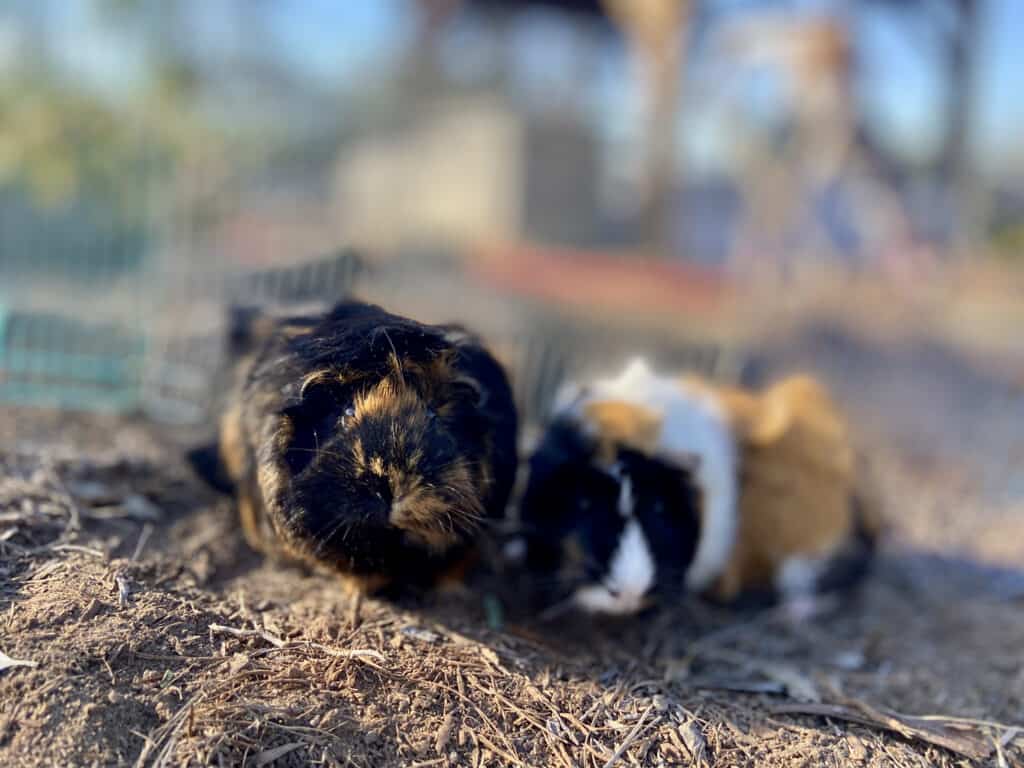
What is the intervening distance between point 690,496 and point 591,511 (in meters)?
0.34

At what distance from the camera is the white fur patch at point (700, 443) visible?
2.73 meters

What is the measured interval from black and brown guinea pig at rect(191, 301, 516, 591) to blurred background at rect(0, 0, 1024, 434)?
24cm

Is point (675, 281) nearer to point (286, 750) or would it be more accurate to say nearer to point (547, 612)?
point (547, 612)

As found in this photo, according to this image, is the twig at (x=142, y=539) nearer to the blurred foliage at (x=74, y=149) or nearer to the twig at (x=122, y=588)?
the twig at (x=122, y=588)

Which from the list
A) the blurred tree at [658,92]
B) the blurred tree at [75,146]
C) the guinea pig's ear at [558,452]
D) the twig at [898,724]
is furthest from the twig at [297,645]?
the blurred tree at [658,92]

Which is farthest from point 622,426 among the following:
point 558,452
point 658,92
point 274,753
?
point 658,92

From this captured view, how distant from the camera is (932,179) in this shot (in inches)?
438

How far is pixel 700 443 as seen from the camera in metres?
2.80

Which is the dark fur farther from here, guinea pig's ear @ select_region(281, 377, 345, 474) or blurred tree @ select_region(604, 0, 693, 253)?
blurred tree @ select_region(604, 0, 693, 253)

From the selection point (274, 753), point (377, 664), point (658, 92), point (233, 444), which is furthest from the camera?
point (658, 92)

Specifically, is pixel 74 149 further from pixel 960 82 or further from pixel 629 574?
pixel 960 82

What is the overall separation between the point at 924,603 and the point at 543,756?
2.17m

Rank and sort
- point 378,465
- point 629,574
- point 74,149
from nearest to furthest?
point 378,465 < point 629,574 < point 74,149

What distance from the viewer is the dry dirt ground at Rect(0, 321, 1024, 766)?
171 centimetres
